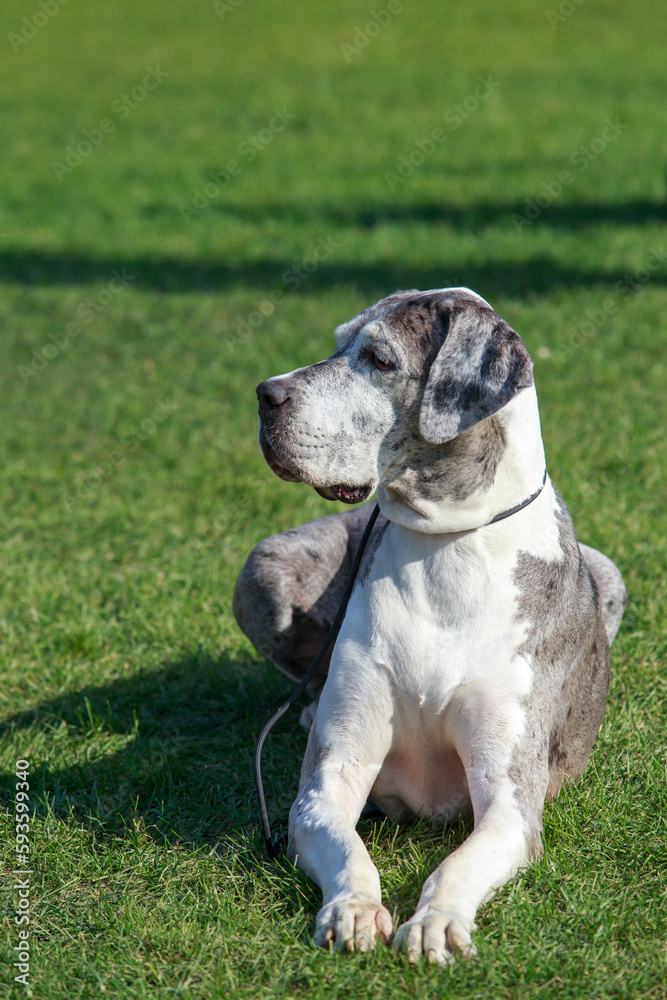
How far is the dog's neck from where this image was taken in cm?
295

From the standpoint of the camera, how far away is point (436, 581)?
2.99 metres

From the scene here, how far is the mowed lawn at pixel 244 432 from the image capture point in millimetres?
2820

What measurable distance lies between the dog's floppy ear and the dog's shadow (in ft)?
3.95

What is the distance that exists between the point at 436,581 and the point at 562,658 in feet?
1.51

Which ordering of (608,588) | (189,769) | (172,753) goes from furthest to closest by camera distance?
(608,588) → (172,753) → (189,769)

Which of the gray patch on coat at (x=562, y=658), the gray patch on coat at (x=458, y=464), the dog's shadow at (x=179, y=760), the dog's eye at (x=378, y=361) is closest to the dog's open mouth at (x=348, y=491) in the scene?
the gray patch on coat at (x=458, y=464)

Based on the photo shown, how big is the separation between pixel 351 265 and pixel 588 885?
7.48 m

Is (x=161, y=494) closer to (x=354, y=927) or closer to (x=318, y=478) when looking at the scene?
(x=318, y=478)

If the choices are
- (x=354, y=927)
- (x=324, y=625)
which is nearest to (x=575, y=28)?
(x=324, y=625)

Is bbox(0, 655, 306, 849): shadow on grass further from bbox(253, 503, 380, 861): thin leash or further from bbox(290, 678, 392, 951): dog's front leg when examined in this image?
bbox(290, 678, 392, 951): dog's front leg

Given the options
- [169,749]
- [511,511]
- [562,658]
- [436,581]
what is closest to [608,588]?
[562,658]

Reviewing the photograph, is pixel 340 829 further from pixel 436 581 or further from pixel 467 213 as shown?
pixel 467 213

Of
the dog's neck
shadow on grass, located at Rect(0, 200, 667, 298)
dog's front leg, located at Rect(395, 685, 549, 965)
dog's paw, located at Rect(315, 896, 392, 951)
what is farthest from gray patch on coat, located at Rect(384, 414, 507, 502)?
shadow on grass, located at Rect(0, 200, 667, 298)

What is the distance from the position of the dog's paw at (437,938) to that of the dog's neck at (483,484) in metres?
1.02
